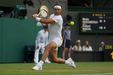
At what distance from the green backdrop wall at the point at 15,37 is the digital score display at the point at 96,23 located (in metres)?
3.91

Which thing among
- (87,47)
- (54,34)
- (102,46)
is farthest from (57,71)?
(102,46)

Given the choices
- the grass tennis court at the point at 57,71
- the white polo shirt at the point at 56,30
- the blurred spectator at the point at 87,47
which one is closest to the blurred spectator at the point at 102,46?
the blurred spectator at the point at 87,47

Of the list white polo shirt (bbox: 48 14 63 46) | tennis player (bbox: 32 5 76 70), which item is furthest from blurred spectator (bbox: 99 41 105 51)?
white polo shirt (bbox: 48 14 63 46)

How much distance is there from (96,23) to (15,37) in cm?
608

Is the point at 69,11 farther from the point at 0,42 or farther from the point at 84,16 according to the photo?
the point at 0,42

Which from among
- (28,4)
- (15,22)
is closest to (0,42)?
(15,22)

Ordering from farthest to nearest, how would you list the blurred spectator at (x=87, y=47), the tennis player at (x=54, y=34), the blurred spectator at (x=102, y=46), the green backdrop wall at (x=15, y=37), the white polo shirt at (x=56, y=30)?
1. the blurred spectator at (x=102, y=46)
2. the blurred spectator at (x=87, y=47)
3. the green backdrop wall at (x=15, y=37)
4. the white polo shirt at (x=56, y=30)
5. the tennis player at (x=54, y=34)

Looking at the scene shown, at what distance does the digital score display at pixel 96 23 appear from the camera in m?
29.8

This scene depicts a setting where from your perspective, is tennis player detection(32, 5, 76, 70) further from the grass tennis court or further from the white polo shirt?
the grass tennis court

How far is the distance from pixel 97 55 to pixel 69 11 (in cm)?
353

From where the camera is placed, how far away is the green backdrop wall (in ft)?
86.0

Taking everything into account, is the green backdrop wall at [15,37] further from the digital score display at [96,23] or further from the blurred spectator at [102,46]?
the blurred spectator at [102,46]

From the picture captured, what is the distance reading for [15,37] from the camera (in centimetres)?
2647

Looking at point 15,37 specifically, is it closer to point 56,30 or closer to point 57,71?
point 56,30
